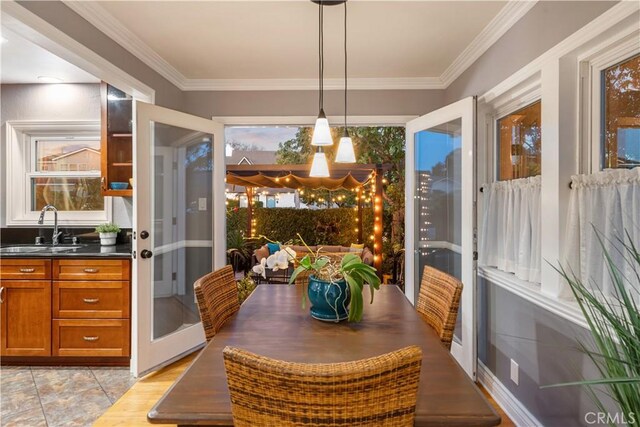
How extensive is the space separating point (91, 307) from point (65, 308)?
0.64 ft

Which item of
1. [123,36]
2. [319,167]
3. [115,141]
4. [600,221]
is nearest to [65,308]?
[115,141]

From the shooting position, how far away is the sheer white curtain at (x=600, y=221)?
143 centimetres

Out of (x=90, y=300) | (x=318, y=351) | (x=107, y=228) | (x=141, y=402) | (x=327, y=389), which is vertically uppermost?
(x=107, y=228)

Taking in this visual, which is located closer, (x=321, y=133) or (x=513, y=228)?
(x=321, y=133)

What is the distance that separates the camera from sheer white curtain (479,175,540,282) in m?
2.04

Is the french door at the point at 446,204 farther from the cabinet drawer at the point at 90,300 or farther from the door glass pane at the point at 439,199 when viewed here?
the cabinet drawer at the point at 90,300

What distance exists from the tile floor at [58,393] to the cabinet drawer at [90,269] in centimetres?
72

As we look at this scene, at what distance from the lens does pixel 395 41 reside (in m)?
2.54

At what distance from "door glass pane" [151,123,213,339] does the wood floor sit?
0.30 metres

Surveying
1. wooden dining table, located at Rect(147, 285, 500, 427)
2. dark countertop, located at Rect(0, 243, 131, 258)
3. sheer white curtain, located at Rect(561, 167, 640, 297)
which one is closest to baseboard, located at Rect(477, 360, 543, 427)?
sheer white curtain, located at Rect(561, 167, 640, 297)

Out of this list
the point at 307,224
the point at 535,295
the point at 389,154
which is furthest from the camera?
the point at 307,224

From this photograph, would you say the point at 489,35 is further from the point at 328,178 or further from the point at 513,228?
the point at 328,178

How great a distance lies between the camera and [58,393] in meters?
2.45

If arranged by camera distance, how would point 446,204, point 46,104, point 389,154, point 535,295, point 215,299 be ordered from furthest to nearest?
point 389,154, point 46,104, point 446,204, point 535,295, point 215,299
